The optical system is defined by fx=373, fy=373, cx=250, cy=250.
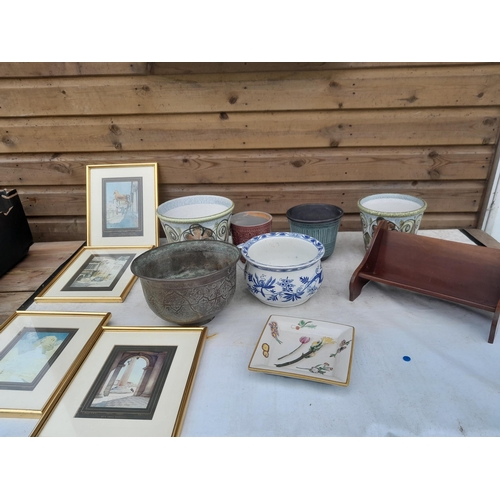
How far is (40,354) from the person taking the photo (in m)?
0.74

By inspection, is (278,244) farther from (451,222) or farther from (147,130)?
(451,222)

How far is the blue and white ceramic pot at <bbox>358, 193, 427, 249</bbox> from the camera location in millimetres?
972

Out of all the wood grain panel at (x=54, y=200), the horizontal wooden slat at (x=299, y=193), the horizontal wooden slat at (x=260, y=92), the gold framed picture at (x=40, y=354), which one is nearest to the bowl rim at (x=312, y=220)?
the horizontal wooden slat at (x=299, y=193)

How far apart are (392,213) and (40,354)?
87 centimetres

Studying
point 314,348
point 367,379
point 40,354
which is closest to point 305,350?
point 314,348

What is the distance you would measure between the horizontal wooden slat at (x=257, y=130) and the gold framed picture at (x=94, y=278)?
1.13 ft

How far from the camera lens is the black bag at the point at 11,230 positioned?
1.10m

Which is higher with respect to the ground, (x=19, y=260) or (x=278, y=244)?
(x=278, y=244)

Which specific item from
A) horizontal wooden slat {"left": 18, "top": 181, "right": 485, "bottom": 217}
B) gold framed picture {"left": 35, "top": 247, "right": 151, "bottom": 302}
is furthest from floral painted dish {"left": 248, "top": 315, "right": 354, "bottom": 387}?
horizontal wooden slat {"left": 18, "top": 181, "right": 485, "bottom": 217}

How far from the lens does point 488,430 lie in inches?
22.4

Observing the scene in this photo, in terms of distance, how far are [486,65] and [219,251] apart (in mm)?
917

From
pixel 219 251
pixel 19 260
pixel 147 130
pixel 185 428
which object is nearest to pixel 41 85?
pixel 147 130

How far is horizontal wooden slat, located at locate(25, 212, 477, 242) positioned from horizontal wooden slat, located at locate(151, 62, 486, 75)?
0.46 meters

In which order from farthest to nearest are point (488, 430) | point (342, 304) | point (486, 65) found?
point (486, 65)
point (342, 304)
point (488, 430)
